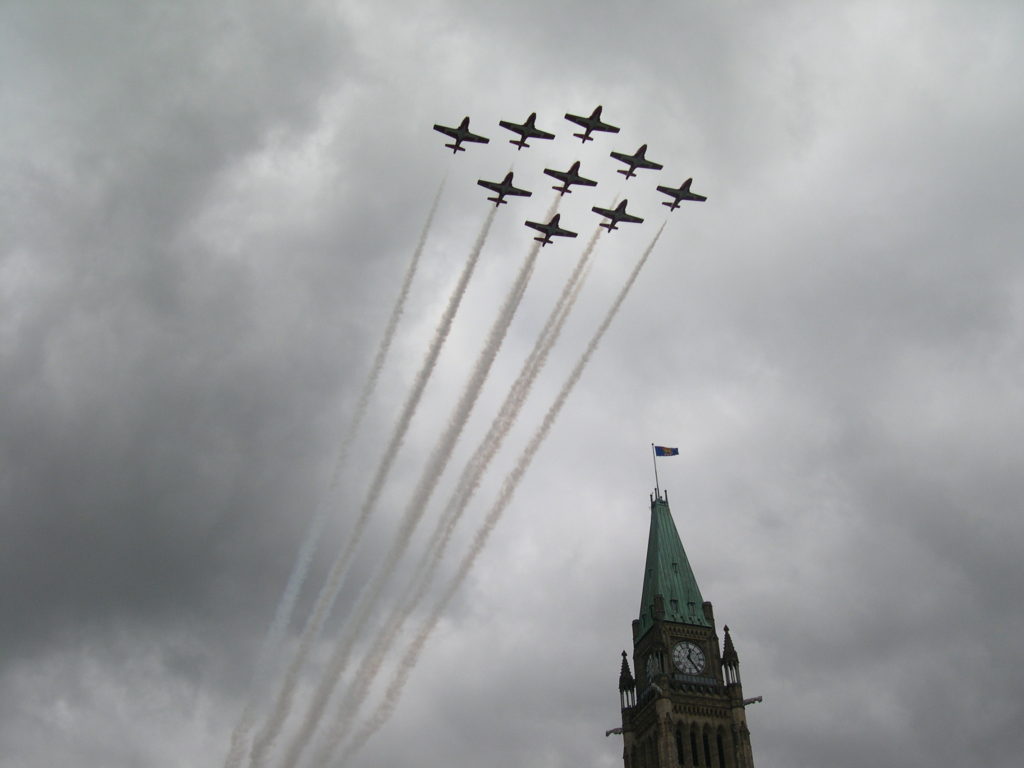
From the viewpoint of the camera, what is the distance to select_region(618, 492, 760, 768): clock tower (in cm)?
15988

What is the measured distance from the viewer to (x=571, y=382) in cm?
12544

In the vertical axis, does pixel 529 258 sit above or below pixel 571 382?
above

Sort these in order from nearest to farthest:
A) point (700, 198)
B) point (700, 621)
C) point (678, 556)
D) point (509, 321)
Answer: point (509, 321) < point (700, 198) < point (700, 621) < point (678, 556)

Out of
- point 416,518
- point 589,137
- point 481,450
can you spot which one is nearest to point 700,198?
point 589,137

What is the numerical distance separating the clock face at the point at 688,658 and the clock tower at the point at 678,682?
0.54ft

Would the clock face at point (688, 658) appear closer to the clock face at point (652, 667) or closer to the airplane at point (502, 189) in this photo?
the clock face at point (652, 667)

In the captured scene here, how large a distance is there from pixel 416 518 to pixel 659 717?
234ft

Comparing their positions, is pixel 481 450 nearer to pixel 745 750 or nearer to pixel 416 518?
pixel 416 518

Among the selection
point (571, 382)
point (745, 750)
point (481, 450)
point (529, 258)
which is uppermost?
point (529, 258)

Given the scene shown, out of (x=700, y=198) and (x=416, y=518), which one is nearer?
(x=416, y=518)

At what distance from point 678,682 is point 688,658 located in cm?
641

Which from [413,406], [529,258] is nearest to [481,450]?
[413,406]

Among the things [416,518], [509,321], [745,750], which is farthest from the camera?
[745,750]

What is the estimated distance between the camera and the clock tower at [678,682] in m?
160
